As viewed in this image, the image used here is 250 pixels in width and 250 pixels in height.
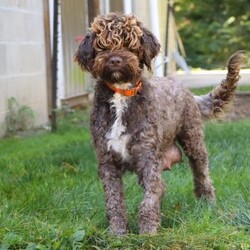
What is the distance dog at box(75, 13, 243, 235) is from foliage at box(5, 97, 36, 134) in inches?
214

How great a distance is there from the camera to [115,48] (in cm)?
551

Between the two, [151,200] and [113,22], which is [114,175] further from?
[113,22]

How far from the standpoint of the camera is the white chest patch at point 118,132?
5754 mm

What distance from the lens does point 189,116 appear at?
21.7ft

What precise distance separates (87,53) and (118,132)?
23.9 inches

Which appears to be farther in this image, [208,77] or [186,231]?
[208,77]

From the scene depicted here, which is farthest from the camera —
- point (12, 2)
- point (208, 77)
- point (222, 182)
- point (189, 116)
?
point (208, 77)

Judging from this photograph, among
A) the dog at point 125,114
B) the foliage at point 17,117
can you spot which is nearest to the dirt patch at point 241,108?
the foliage at point 17,117

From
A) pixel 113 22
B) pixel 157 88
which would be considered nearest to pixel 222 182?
pixel 157 88

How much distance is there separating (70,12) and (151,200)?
9.79 m

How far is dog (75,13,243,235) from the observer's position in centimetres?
555

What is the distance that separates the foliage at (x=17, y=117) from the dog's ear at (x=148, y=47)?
5694 mm

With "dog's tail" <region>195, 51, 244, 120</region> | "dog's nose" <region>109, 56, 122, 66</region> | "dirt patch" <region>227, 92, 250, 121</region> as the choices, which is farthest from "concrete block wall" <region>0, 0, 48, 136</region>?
"dog's nose" <region>109, 56, 122, 66</region>

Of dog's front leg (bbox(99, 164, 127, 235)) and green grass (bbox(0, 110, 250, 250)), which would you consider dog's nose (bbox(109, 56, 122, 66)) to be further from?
green grass (bbox(0, 110, 250, 250))
